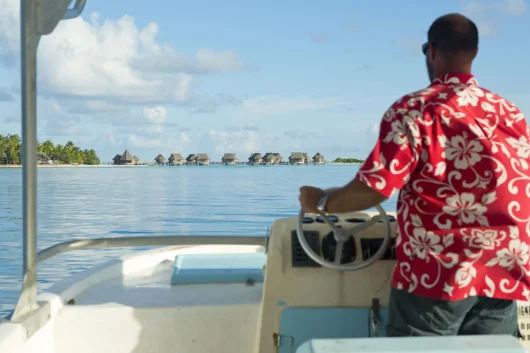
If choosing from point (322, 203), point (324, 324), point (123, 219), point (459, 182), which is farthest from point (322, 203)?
point (123, 219)

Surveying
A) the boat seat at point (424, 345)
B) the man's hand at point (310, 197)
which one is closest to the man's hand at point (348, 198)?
the man's hand at point (310, 197)

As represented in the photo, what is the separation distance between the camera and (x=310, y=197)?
186 centimetres

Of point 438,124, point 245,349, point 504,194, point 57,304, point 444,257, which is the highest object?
point 438,124

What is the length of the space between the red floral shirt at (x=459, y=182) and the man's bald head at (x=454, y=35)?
0.23 ft

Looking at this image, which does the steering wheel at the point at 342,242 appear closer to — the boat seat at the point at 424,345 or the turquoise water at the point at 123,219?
the boat seat at the point at 424,345

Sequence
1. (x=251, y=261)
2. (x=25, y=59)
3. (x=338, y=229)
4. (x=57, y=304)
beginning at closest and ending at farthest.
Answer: (x=338, y=229) → (x=25, y=59) → (x=57, y=304) → (x=251, y=261)

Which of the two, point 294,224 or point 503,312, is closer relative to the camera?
point 503,312

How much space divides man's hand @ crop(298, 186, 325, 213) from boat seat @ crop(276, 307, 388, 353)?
53 cm

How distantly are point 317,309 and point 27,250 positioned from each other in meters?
1.01

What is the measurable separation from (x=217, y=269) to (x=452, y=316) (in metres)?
1.67

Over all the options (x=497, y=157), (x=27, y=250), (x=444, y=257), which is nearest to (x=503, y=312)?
(x=444, y=257)

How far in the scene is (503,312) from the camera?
5.78 feet

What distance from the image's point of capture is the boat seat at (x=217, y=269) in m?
3.17

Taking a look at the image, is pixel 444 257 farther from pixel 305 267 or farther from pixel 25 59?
pixel 25 59
